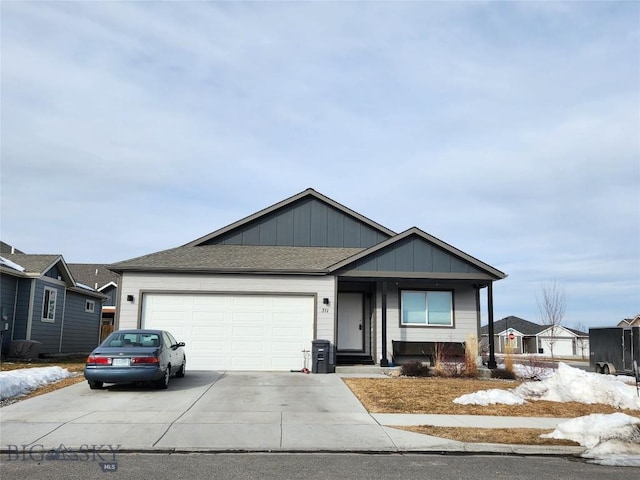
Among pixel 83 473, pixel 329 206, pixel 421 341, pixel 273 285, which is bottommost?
pixel 83 473

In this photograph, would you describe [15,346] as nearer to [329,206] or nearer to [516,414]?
[329,206]

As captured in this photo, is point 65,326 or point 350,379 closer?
point 350,379

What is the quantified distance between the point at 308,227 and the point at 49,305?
40.3ft

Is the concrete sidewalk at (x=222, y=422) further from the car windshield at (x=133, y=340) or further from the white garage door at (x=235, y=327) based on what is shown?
the white garage door at (x=235, y=327)

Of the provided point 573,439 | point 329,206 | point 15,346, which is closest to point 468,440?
point 573,439

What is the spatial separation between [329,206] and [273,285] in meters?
5.47

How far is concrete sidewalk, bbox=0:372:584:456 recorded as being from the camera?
8406mm

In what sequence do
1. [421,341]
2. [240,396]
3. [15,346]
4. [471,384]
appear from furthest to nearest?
[15,346]
[421,341]
[471,384]
[240,396]

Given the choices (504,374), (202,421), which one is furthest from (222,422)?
(504,374)

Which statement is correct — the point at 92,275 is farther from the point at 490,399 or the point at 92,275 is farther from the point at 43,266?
the point at 490,399

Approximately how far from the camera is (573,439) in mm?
8891

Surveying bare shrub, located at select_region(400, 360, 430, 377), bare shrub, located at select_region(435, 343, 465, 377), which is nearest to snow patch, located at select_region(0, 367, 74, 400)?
bare shrub, located at select_region(400, 360, 430, 377)

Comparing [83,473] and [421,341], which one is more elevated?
[421,341]

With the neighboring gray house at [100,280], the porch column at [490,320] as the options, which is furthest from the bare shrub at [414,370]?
the neighboring gray house at [100,280]
